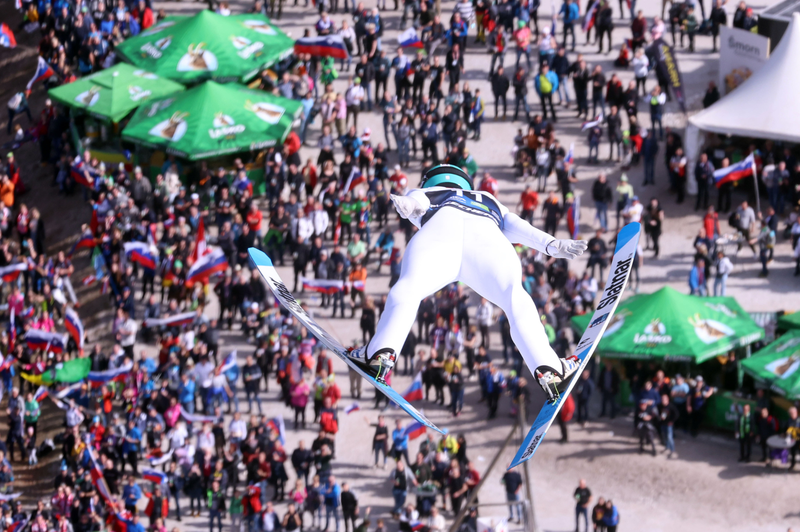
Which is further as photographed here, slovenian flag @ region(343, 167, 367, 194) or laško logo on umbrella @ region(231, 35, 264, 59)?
laško logo on umbrella @ region(231, 35, 264, 59)

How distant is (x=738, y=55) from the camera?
36625mm

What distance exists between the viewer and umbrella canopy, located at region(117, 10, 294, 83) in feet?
123

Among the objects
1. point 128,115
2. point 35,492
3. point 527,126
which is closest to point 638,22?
point 527,126

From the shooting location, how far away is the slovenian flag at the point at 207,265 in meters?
31.2

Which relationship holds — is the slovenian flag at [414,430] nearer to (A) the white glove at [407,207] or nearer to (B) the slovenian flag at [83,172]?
(A) the white glove at [407,207]

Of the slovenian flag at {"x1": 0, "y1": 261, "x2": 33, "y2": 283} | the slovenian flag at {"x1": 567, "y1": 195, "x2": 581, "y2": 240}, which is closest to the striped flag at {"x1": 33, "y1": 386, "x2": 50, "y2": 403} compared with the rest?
the slovenian flag at {"x1": 0, "y1": 261, "x2": 33, "y2": 283}

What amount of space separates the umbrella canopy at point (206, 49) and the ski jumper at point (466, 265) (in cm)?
2182

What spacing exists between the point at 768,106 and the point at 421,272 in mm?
20767

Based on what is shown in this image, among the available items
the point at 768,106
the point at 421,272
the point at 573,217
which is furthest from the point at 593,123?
the point at 421,272

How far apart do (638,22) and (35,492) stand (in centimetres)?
1957

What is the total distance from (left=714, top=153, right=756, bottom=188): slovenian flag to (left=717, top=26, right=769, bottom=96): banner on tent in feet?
12.4

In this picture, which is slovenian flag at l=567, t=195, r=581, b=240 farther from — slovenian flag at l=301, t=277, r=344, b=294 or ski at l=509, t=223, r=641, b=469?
ski at l=509, t=223, r=641, b=469

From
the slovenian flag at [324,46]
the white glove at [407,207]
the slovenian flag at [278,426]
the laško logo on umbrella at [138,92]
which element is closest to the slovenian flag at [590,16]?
the slovenian flag at [324,46]

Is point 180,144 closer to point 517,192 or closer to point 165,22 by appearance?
point 165,22
